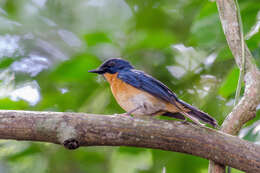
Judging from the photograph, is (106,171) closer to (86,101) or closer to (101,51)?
(86,101)

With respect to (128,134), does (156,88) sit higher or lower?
higher

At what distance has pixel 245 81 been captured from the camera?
9.18ft

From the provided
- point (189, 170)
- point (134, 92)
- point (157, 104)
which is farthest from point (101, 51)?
point (189, 170)

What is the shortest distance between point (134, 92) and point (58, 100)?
0.70 meters

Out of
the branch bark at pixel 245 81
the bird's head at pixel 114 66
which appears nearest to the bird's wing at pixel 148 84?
the bird's head at pixel 114 66

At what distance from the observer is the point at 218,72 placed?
12.1 feet

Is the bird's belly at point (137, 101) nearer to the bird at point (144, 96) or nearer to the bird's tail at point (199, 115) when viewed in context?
the bird at point (144, 96)

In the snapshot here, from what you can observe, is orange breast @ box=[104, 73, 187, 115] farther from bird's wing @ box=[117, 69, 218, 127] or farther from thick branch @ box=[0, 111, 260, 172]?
thick branch @ box=[0, 111, 260, 172]

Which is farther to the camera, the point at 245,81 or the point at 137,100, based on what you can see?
the point at 137,100

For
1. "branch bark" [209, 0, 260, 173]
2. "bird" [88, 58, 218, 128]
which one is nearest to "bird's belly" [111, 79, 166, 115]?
"bird" [88, 58, 218, 128]

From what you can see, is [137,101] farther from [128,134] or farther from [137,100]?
[128,134]

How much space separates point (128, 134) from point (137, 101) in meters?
1.08

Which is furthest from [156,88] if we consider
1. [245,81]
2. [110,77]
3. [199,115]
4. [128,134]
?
[128,134]

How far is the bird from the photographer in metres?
3.19
